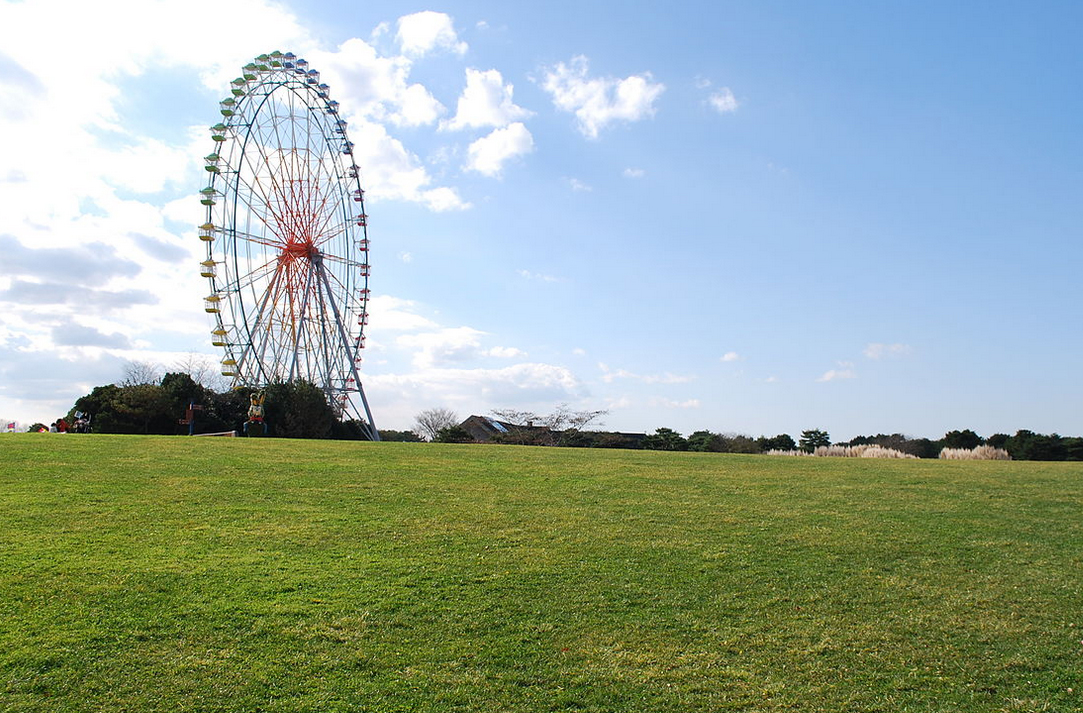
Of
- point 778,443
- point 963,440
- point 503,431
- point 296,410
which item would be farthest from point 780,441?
point 296,410

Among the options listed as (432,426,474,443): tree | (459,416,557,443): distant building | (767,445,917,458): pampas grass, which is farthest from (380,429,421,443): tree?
(767,445,917,458): pampas grass

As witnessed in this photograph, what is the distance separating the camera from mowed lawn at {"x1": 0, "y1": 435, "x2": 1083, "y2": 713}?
528cm

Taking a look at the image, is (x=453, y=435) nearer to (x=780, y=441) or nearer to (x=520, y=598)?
(x=780, y=441)

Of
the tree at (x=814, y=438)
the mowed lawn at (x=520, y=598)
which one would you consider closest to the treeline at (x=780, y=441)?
the tree at (x=814, y=438)

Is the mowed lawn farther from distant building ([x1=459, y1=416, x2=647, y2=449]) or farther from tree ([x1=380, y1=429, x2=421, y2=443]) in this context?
tree ([x1=380, y1=429, x2=421, y2=443])

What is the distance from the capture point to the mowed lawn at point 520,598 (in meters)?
5.28

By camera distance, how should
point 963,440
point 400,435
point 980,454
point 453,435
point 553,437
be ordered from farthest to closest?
point 400,435
point 553,437
point 453,435
point 963,440
point 980,454

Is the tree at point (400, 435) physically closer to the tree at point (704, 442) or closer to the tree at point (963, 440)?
the tree at point (704, 442)

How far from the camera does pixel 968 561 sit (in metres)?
8.48

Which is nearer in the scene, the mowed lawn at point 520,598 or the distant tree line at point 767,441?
the mowed lawn at point 520,598

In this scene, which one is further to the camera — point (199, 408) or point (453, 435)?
point (453, 435)

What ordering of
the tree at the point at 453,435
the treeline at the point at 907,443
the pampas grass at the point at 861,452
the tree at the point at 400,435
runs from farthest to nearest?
the tree at the point at 400,435, the tree at the point at 453,435, the treeline at the point at 907,443, the pampas grass at the point at 861,452

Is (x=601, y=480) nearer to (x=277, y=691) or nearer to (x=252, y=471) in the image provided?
(x=252, y=471)

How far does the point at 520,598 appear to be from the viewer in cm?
683
